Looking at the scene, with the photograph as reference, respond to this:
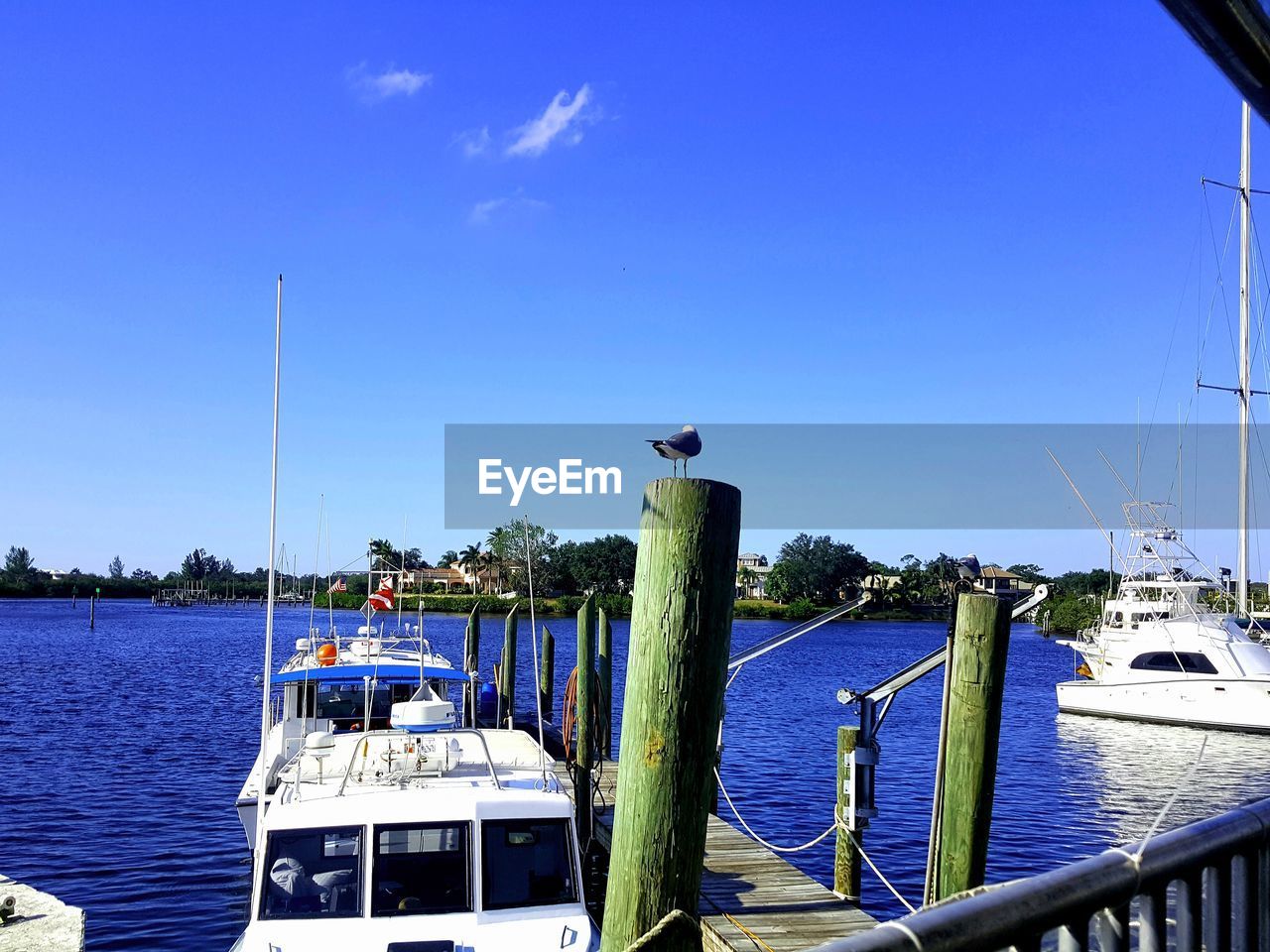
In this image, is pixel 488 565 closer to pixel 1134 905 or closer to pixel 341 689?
pixel 341 689

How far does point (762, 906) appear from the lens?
37.3ft

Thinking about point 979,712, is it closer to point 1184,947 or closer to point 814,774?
point 1184,947

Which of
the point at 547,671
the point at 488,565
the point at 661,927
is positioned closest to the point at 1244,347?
the point at 547,671

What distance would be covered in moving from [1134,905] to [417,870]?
309 inches

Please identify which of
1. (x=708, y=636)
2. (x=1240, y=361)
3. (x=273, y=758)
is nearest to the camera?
(x=708, y=636)

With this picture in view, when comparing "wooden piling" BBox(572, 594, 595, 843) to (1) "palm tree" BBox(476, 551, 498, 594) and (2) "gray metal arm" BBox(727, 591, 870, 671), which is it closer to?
(2) "gray metal arm" BBox(727, 591, 870, 671)

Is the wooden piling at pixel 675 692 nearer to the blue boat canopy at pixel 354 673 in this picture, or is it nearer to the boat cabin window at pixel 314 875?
the boat cabin window at pixel 314 875

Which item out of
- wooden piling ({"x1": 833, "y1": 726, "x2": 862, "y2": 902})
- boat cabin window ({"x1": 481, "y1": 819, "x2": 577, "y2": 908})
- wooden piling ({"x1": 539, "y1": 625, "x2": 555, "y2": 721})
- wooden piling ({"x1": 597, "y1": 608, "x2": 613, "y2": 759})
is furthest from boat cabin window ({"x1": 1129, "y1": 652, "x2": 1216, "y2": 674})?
boat cabin window ({"x1": 481, "y1": 819, "x2": 577, "y2": 908})

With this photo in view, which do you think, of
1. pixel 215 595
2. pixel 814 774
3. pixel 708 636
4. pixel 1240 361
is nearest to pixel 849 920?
pixel 708 636

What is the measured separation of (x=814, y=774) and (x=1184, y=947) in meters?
24.7

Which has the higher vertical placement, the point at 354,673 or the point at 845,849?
the point at 354,673

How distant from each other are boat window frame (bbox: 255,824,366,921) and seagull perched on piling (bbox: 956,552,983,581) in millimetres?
5634

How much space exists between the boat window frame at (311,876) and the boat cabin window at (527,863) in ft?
3.45

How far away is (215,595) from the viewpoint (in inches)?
7648
